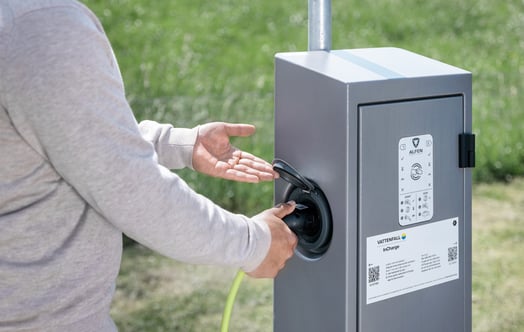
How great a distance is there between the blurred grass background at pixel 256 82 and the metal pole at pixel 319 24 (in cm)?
183

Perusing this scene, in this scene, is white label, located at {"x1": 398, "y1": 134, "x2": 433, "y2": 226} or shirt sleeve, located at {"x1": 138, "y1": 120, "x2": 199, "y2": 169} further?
shirt sleeve, located at {"x1": 138, "y1": 120, "x2": 199, "y2": 169}

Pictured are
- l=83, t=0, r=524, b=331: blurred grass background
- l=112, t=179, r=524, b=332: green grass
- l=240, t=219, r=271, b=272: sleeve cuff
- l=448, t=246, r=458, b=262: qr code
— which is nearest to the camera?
l=240, t=219, r=271, b=272: sleeve cuff

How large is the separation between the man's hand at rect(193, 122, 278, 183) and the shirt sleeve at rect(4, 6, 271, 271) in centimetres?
26

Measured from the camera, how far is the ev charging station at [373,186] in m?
1.54

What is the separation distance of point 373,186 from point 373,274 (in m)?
0.17

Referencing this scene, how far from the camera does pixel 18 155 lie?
1321 mm

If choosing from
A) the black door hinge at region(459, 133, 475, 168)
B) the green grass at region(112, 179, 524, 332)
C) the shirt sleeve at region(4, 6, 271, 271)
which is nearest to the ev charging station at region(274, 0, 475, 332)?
the black door hinge at region(459, 133, 475, 168)

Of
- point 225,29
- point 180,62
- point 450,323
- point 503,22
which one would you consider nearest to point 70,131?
point 450,323

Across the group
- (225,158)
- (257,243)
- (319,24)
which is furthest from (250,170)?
(319,24)

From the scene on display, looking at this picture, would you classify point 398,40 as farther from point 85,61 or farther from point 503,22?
point 85,61

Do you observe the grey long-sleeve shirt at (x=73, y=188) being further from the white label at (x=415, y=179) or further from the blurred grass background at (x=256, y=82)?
the blurred grass background at (x=256, y=82)

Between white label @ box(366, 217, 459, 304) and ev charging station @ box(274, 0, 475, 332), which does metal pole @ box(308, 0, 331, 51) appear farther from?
white label @ box(366, 217, 459, 304)

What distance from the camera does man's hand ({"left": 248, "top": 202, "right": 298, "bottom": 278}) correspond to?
153cm

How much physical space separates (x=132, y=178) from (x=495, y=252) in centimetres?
290
